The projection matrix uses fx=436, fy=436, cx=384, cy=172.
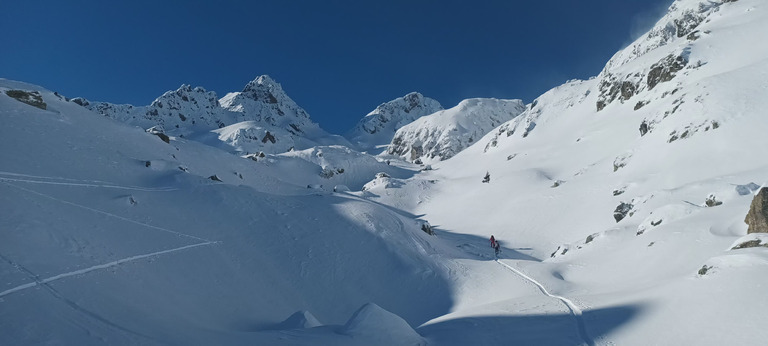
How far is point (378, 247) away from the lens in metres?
27.9

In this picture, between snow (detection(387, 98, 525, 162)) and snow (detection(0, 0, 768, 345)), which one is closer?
snow (detection(0, 0, 768, 345))

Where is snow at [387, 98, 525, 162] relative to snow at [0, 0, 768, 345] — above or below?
above

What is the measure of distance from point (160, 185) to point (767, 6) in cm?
8588

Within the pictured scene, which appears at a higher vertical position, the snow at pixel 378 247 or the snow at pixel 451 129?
the snow at pixel 451 129

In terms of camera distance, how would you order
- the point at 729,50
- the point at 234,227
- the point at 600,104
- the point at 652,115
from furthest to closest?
1. the point at 600,104
2. the point at 729,50
3. the point at 652,115
4. the point at 234,227

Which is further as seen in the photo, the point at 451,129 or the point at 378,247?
the point at 451,129

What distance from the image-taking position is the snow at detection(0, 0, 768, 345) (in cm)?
1237

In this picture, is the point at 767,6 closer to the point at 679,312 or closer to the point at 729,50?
the point at 729,50

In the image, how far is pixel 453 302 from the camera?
23.3m

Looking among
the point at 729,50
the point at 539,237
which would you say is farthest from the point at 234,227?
the point at 729,50

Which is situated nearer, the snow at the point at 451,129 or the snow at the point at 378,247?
the snow at the point at 378,247

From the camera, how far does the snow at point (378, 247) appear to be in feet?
40.6

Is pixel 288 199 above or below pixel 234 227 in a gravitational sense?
above

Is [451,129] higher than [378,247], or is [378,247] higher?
[451,129]
